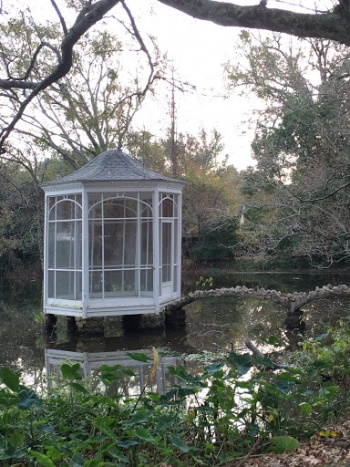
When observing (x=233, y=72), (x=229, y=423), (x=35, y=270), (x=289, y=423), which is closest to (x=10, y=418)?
(x=229, y=423)

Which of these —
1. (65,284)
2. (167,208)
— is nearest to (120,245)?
(167,208)

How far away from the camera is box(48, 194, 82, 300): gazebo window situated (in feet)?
40.9

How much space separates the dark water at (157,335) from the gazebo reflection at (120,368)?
2 cm

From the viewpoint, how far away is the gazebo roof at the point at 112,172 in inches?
474

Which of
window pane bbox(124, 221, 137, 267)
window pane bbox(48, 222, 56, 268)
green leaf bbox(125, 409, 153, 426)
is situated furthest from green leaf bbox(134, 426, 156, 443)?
window pane bbox(48, 222, 56, 268)

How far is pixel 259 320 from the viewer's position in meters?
14.1

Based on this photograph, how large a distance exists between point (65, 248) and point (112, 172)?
1.92 metres

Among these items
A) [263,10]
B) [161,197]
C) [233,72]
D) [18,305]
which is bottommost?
[18,305]

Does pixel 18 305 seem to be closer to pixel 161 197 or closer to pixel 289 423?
pixel 161 197

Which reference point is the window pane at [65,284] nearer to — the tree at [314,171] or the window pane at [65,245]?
the window pane at [65,245]

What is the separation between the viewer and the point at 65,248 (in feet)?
41.8

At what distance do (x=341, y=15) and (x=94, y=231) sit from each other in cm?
931

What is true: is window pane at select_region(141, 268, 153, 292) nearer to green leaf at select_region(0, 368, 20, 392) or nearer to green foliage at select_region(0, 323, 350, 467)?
green foliage at select_region(0, 323, 350, 467)

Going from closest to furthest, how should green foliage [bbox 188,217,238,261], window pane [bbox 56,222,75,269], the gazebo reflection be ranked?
the gazebo reflection < window pane [bbox 56,222,75,269] < green foliage [bbox 188,217,238,261]
